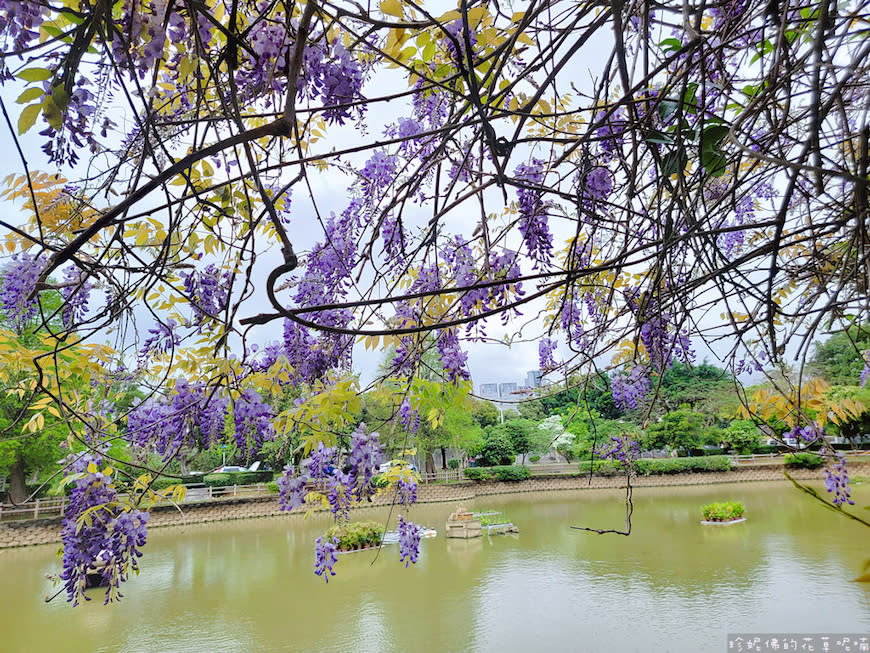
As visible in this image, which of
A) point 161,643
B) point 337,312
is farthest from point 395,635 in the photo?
point 337,312

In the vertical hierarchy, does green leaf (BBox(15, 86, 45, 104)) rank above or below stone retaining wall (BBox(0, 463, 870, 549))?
above

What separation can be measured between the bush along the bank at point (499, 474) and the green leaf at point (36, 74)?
56.8 ft

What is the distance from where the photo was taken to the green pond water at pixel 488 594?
18.2 ft

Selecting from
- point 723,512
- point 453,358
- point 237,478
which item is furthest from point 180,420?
point 237,478

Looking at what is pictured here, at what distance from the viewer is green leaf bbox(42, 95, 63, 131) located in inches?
27.1

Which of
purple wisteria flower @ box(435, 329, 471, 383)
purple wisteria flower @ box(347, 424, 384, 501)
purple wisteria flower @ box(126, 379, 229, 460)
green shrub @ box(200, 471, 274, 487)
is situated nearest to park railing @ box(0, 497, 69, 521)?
green shrub @ box(200, 471, 274, 487)

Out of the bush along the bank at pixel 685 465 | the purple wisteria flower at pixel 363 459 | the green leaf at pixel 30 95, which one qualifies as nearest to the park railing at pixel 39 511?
the purple wisteria flower at pixel 363 459

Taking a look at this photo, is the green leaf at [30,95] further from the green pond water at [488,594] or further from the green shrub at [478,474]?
the green shrub at [478,474]

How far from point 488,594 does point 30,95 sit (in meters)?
7.24

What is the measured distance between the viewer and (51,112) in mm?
688

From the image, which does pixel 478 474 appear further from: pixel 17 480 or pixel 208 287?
pixel 208 287

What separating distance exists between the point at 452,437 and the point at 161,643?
38.6ft

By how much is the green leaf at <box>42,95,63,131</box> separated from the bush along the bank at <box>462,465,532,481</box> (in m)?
17.3

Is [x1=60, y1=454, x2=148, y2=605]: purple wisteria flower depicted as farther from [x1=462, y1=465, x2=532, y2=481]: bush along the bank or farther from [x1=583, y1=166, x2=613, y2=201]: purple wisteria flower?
[x1=462, y1=465, x2=532, y2=481]: bush along the bank
